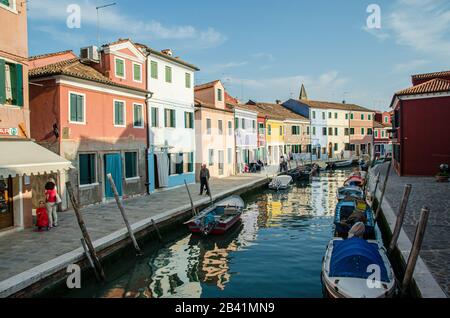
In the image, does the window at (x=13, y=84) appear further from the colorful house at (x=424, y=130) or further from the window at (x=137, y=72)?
the colorful house at (x=424, y=130)

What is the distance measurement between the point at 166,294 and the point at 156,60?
17636 millimetres

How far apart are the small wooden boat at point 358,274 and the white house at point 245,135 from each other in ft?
96.0

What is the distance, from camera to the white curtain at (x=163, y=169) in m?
23.8

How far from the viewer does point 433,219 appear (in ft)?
45.2

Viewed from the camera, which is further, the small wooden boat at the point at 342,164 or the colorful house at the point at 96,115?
the small wooden boat at the point at 342,164

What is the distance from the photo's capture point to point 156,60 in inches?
947

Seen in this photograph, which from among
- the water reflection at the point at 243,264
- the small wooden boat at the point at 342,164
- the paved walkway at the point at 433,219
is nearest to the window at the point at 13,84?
the water reflection at the point at 243,264

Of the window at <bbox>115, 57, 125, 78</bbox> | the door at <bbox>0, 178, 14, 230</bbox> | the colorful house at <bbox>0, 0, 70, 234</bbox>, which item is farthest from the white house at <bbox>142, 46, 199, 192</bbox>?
the door at <bbox>0, 178, 14, 230</bbox>

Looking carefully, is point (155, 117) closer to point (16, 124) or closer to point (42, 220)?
point (16, 124)

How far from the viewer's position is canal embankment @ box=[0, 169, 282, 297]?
868cm

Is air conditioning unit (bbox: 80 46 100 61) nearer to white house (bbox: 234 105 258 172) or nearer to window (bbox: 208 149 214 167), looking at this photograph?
window (bbox: 208 149 214 167)

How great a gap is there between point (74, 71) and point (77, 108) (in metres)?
1.80

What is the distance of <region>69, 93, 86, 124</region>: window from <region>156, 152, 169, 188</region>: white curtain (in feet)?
22.0
